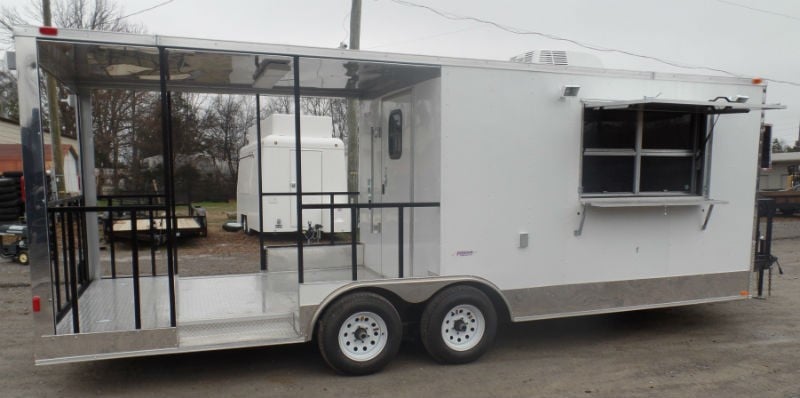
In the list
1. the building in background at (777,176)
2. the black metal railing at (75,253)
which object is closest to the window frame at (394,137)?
the black metal railing at (75,253)

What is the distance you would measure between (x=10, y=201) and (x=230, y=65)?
883 cm

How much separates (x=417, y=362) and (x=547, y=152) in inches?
86.7

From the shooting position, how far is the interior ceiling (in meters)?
4.19

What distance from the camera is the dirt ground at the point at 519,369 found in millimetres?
4227

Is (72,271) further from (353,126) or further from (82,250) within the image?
(353,126)

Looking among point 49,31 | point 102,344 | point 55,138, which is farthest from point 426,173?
point 55,138

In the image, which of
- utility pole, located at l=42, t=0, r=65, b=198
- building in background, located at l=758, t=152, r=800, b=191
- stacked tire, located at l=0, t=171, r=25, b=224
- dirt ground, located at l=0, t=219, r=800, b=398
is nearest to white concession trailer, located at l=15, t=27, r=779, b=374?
utility pole, located at l=42, t=0, r=65, b=198

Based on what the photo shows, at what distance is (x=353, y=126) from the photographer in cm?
1013

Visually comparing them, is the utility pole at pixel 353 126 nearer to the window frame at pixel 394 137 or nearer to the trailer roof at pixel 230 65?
the window frame at pixel 394 137

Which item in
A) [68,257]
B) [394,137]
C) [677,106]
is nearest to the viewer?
[677,106]

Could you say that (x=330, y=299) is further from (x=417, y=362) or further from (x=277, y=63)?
(x=277, y=63)

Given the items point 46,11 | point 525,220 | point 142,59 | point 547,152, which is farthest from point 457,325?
point 46,11

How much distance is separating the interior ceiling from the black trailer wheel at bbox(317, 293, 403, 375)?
1.97m

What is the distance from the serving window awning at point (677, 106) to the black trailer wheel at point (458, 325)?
2016 mm
